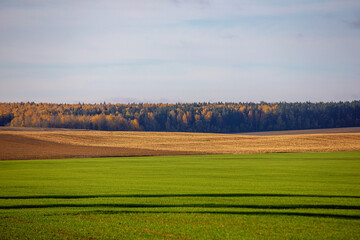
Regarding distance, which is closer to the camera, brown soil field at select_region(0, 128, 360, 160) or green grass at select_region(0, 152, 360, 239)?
green grass at select_region(0, 152, 360, 239)

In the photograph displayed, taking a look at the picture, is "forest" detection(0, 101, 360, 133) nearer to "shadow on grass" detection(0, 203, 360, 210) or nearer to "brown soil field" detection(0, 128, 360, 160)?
"brown soil field" detection(0, 128, 360, 160)

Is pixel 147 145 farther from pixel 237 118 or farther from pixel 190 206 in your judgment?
pixel 237 118

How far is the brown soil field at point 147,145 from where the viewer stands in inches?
1999

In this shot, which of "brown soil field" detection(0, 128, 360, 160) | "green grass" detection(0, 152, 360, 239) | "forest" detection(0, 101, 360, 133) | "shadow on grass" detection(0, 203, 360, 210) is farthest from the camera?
"forest" detection(0, 101, 360, 133)

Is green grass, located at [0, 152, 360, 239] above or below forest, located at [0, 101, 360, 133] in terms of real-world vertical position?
below

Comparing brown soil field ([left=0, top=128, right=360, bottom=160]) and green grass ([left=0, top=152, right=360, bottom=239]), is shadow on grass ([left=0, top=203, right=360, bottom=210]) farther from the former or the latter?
brown soil field ([left=0, top=128, right=360, bottom=160])

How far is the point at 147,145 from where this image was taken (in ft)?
200

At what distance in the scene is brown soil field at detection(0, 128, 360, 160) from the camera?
50.8 metres

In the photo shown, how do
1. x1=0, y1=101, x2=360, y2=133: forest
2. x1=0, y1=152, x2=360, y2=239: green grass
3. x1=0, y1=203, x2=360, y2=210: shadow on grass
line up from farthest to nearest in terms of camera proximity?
x1=0, y1=101, x2=360, y2=133: forest < x1=0, y1=203, x2=360, y2=210: shadow on grass < x1=0, y1=152, x2=360, y2=239: green grass

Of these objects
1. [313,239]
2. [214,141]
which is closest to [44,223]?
[313,239]

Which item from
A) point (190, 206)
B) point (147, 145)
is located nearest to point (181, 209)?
point (190, 206)

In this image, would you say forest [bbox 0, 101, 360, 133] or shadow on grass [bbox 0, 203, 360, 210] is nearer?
shadow on grass [bbox 0, 203, 360, 210]

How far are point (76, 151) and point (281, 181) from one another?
114 feet

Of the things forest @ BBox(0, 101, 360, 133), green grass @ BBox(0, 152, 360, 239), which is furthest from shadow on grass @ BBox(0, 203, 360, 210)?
forest @ BBox(0, 101, 360, 133)
